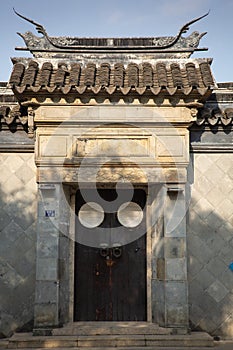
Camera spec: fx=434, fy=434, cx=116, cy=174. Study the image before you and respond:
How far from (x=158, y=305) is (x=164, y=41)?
5.58 meters

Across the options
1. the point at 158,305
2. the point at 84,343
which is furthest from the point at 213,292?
the point at 84,343

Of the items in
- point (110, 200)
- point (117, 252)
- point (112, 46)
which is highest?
point (112, 46)

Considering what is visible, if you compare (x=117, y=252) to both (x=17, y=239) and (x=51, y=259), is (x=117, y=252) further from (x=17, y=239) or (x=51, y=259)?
(x=17, y=239)

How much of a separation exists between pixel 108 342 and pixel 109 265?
→ 169cm

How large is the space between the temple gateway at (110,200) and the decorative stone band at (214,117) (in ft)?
0.12

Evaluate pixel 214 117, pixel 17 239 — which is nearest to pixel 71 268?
pixel 17 239

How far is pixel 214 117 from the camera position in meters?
8.29

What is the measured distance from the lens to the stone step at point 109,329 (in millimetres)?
7414

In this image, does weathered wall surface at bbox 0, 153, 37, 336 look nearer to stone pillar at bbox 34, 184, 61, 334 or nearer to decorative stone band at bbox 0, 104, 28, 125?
stone pillar at bbox 34, 184, 61, 334

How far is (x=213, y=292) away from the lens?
800 centimetres

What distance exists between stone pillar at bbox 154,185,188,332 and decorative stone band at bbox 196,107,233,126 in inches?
54.3

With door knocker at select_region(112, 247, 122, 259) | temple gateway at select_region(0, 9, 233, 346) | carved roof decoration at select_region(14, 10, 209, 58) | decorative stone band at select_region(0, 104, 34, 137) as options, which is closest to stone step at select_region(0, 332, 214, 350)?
temple gateway at select_region(0, 9, 233, 346)

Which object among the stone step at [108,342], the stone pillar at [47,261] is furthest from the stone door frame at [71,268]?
the stone step at [108,342]

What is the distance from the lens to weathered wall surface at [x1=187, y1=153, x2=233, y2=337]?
794cm
